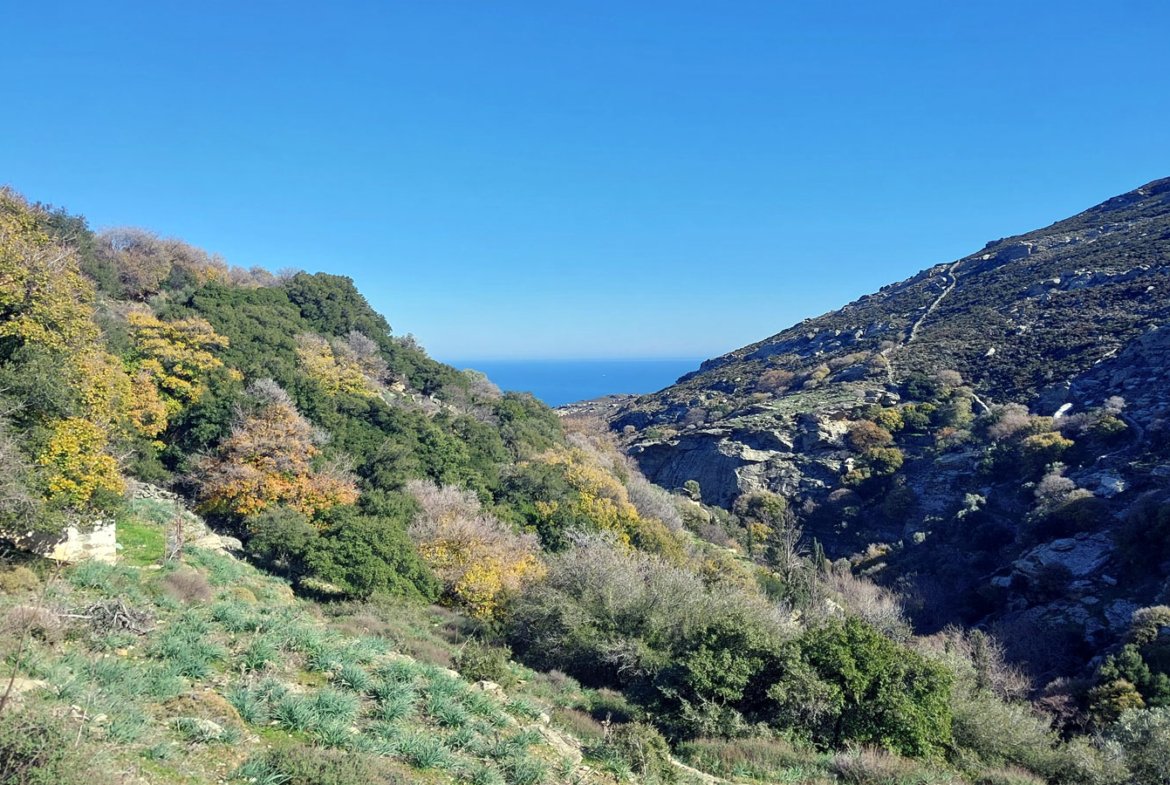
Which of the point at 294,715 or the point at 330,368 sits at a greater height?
the point at 330,368

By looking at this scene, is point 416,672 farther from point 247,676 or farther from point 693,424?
point 693,424

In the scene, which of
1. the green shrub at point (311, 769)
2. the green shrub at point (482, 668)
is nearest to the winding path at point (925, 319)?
the green shrub at point (482, 668)

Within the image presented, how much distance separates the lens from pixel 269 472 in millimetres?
19859

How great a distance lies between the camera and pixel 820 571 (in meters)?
32.5

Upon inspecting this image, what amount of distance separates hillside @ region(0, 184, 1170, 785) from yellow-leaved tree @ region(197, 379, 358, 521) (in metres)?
0.10

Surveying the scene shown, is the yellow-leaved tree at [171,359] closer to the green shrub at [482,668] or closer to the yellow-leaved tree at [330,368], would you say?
the yellow-leaved tree at [330,368]

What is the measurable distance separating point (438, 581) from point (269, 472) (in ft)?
22.2

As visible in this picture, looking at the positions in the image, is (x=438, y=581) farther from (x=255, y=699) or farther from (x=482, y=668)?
(x=255, y=699)

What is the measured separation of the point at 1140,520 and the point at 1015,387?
70.1ft

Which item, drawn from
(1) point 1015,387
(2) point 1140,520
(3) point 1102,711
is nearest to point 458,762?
(3) point 1102,711

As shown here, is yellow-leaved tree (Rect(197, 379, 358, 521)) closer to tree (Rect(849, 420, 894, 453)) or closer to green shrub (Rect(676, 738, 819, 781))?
green shrub (Rect(676, 738, 819, 781))

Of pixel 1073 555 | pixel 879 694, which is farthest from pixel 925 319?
pixel 879 694

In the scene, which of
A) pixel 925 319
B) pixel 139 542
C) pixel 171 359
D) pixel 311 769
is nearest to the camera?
pixel 311 769

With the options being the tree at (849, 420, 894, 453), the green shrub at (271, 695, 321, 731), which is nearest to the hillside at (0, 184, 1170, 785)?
the green shrub at (271, 695, 321, 731)
